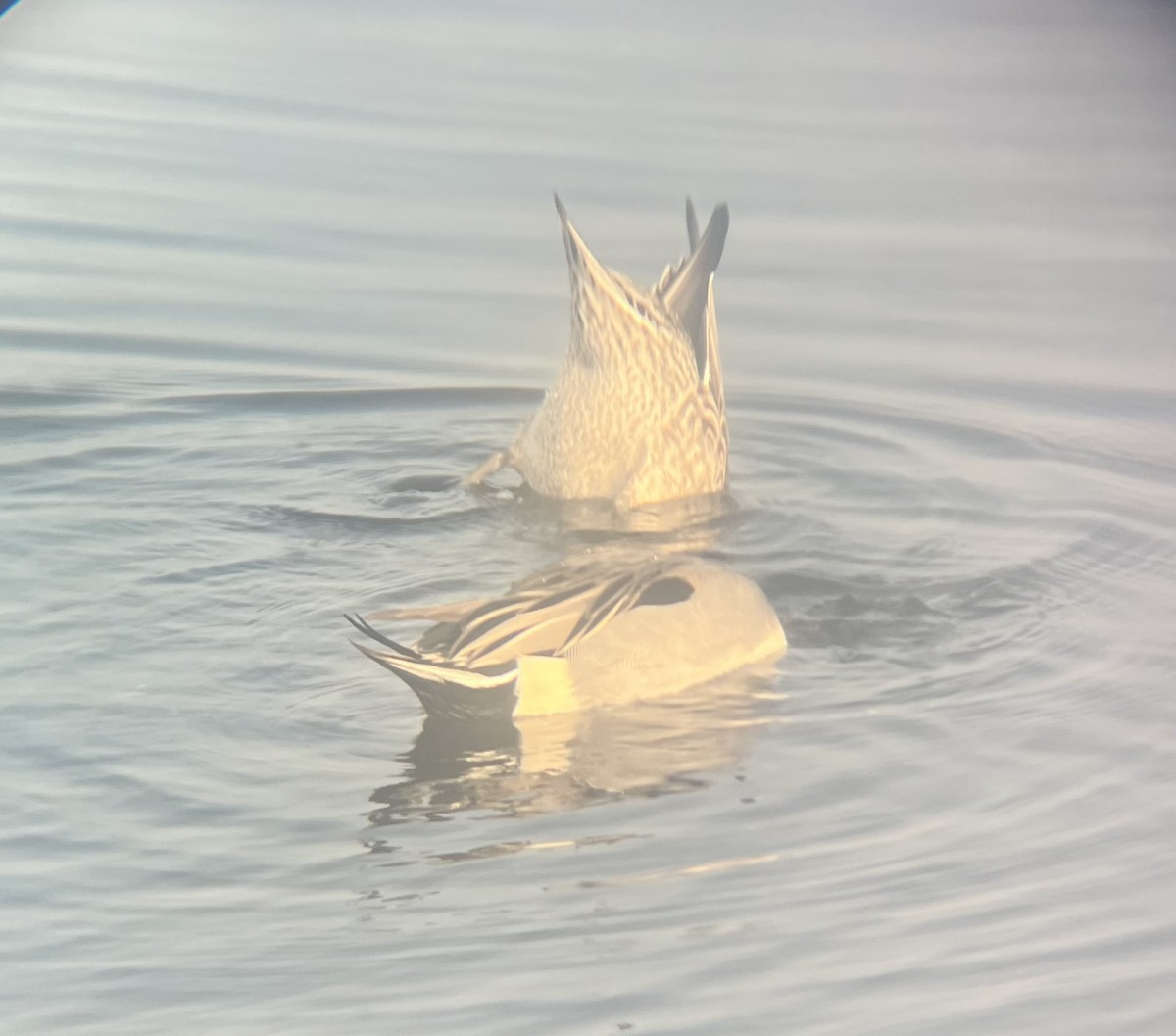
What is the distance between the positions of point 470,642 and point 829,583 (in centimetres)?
150

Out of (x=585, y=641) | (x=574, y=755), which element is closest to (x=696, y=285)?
(x=585, y=641)

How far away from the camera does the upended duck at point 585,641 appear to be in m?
4.56

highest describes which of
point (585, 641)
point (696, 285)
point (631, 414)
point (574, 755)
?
point (696, 285)

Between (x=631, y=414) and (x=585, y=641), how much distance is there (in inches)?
85.1

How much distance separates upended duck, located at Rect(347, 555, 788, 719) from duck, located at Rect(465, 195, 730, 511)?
161 cm

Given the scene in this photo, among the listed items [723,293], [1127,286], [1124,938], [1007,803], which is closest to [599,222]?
[723,293]

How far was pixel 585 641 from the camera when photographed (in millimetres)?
4750

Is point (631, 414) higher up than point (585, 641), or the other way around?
point (631, 414)

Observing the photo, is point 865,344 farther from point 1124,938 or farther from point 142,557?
point 1124,938

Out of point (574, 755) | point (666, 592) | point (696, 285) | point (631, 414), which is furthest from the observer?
point (696, 285)

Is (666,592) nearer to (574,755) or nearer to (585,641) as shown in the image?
(585,641)

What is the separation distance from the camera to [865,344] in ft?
25.2

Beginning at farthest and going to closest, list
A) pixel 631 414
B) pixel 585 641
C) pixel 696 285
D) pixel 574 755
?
pixel 696 285 < pixel 631 414 < pixel 585 641 < pixel 574 755

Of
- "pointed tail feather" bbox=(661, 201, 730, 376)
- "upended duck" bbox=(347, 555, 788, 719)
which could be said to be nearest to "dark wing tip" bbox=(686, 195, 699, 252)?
"pointed tail feather" bbox=(661, 201, 730, 376)
